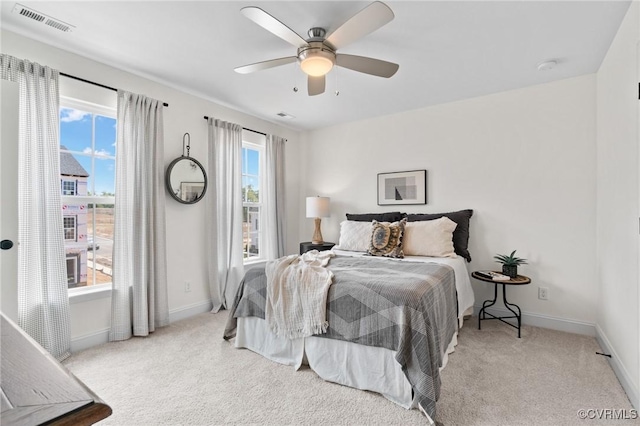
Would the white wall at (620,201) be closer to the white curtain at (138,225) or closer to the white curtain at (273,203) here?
the white curtain at (273,203)

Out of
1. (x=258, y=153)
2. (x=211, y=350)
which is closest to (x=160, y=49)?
(x=258, y=153)

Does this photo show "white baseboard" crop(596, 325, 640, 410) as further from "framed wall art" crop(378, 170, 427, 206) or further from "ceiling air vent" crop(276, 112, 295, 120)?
"ceiling air vent" crop(276, 112, 295, 120)

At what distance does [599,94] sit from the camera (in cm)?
288

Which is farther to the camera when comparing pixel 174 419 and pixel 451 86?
pixel 451 86

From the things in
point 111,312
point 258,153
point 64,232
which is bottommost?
→ point 111,312

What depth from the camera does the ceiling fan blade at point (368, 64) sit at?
2.22 m

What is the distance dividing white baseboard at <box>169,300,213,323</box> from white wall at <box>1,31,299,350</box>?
10 millimetres

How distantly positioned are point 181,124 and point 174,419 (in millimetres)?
2829

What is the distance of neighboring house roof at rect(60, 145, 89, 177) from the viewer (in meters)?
2.69

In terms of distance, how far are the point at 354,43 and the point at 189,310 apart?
10.3 ft

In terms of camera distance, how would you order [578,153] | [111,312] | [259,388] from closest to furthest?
[259,388], [111,312], [578,153]

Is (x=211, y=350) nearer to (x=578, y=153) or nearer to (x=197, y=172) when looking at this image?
(x=197, y=172)

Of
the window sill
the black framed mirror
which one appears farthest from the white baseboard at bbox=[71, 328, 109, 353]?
the black framed mirror

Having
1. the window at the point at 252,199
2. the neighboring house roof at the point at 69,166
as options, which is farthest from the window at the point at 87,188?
the window at the point at 252,199
